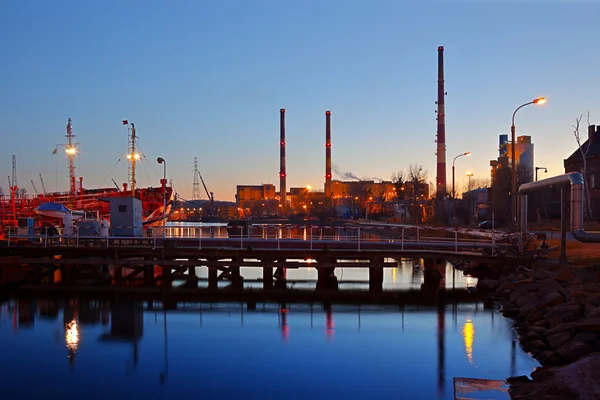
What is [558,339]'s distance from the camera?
16.2m

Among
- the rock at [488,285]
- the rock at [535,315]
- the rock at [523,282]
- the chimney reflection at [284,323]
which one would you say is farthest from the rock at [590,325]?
the rock at [488,285]

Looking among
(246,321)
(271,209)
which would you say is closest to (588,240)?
(246,321)

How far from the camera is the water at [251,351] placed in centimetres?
1568

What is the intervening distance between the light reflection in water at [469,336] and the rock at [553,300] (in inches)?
112

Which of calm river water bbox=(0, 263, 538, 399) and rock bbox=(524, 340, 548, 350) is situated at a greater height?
rock bbox=(524, 340, 548, 350)

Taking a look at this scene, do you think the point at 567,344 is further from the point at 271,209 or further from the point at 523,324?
the point at 271,209

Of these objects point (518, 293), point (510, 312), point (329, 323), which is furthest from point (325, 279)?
point (510, 312)

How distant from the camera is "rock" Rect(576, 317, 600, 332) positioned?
48.0ft

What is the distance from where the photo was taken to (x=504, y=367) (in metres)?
16.9

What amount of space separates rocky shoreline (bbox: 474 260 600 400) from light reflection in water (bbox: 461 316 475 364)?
163 centimetres

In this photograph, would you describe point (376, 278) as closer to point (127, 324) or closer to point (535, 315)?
point (535, 315)

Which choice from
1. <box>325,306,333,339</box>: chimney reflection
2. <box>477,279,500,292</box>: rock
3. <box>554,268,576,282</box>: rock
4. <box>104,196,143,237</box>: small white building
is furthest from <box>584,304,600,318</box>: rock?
<box>104,196,143,237</box>: small white building

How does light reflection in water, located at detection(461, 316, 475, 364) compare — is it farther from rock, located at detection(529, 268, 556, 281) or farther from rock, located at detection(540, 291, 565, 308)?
rock, located at detection(529, 268, 556, 281)

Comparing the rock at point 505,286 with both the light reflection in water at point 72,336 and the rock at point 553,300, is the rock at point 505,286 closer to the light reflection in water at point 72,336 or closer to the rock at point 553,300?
the rock at point 553,300
